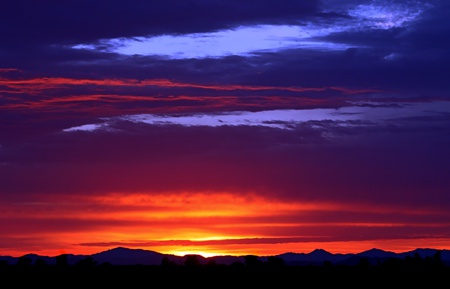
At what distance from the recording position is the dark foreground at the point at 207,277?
6519 cm

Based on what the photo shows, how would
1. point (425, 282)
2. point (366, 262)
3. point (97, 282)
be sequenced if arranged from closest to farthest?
point (97, 282)
point (425, 282)
point (366, 262)

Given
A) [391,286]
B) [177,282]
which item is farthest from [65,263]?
[391,286]

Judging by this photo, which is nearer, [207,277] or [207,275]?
[207,277]

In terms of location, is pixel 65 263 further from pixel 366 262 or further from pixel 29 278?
pixel 366 262

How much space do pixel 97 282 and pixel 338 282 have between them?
16.1 metres

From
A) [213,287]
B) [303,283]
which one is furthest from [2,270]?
[303,283]

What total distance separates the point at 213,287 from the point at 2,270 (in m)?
15.0

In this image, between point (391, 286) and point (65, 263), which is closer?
point (391, 286)

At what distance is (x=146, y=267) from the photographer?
71125 millimetres

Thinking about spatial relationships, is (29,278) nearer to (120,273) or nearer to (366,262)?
(120,273)

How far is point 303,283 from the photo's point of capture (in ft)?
222

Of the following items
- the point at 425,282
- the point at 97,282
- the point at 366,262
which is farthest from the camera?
the point at 366,262

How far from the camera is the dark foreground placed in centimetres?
6519

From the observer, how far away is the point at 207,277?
68250 millimetres
